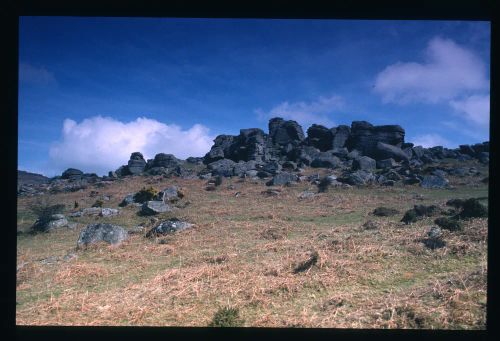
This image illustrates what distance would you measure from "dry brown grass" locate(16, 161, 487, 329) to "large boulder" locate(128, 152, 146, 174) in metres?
58.4

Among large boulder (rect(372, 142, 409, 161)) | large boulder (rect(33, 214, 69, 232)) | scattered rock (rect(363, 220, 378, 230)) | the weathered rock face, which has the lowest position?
large boulder (rect(33, 214, 69, 232))

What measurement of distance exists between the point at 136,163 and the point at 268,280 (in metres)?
71.5

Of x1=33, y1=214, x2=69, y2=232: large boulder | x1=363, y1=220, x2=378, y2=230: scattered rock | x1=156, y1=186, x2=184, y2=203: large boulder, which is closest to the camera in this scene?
x1=363, y1=220, x2=378, y2=230: scattered rock

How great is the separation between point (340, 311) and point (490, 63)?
17.0ft

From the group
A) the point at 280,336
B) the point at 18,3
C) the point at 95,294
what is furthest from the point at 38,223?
the point at 280,336

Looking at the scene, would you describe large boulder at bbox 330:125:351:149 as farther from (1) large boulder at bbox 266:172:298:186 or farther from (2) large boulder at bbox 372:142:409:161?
(1) large boulder at bbox 266:172:298:186

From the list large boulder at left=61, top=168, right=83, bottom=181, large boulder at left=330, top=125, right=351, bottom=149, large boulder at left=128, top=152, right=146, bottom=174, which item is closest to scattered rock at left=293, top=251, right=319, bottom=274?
large boulder at left=128, top=152, right=146, bottom=174

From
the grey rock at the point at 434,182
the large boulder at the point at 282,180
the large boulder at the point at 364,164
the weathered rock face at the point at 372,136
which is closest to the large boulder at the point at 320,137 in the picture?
the weathered rock face at the point at 372,136

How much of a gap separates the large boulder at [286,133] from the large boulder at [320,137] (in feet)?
14.7

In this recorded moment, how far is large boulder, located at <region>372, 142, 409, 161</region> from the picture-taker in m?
59.9

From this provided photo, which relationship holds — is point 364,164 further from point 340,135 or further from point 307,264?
point 307,264

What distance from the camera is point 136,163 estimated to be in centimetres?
7400

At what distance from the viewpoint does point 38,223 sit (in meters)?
18.2

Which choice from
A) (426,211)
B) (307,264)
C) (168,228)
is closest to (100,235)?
(168,228)
